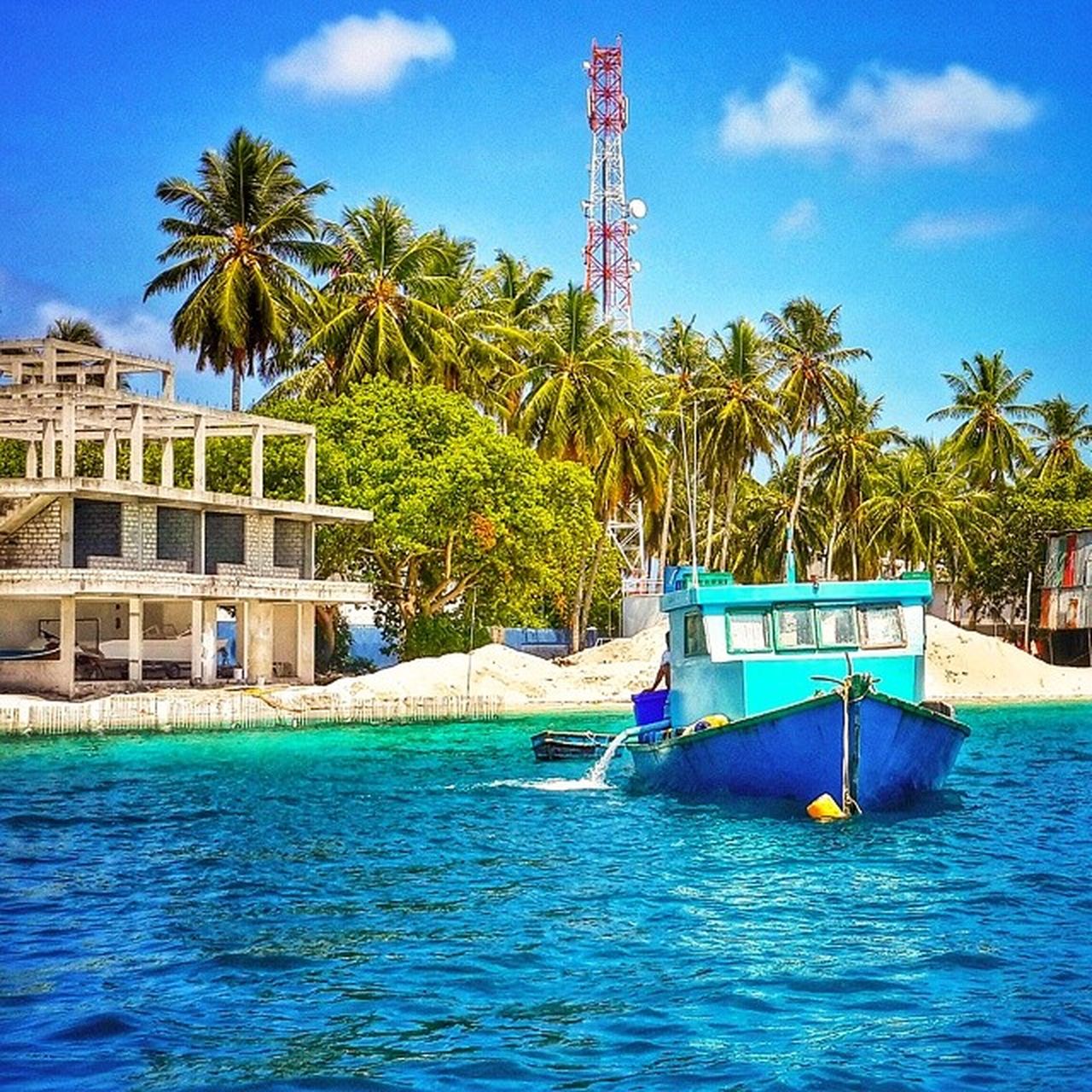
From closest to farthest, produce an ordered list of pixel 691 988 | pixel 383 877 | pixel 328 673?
pixel 691 988 → pixel 383 877 → pixel 328 673

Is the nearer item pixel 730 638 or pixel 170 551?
pixel 730 638

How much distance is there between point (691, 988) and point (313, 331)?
5002 centimetres

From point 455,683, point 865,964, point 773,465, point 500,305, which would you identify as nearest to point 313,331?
point 500,305

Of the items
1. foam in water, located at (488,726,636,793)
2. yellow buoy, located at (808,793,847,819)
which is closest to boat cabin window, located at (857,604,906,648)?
yellow buoy, located at (808,793,847,819)

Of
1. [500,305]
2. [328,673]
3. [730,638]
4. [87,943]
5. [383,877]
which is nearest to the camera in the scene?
[87,943]

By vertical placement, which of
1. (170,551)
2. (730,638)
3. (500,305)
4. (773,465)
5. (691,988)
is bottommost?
(691,988)

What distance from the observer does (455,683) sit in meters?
50.4

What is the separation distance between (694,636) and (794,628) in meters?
1.86

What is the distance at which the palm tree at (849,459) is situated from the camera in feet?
Answer: 243

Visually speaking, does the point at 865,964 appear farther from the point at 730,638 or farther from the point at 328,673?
the point at 328,673

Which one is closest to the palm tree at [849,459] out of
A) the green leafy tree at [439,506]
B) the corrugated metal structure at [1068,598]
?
the corrugated metal structure at [1068,598]

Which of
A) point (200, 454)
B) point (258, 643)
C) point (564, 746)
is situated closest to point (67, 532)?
point (200, 454)

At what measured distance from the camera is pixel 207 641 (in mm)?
49062

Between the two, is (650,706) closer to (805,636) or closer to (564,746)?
(564,746)
